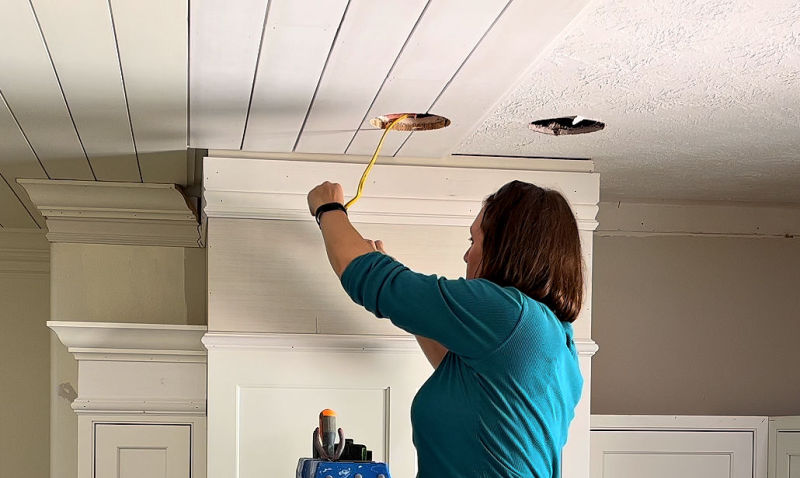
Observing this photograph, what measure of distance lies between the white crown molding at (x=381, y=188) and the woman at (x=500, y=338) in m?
0.77

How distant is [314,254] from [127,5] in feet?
3.67

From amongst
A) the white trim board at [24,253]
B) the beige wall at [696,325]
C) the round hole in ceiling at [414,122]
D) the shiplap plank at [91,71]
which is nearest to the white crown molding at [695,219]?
the beige wall at [696,325]

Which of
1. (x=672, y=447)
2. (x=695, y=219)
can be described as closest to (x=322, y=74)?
(x=672, y=447)

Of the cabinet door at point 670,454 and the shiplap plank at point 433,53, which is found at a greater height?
the shiplap plank at point 433,53

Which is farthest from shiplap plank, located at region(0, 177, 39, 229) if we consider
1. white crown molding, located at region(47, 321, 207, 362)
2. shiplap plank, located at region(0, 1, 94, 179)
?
white crown molding, located at region(47, 321, 207, 362)

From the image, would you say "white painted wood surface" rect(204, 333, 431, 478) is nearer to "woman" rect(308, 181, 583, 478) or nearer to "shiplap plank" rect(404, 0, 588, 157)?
"shiplap plank" rect(404, 0, 588, 157)

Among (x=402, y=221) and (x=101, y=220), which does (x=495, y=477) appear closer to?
(x=402, y=221)

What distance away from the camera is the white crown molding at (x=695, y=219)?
3.58 meters

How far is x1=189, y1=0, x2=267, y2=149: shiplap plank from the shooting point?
4.60 ft

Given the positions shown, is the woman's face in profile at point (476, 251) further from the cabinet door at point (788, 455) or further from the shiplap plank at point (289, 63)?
the cabinet door at point (788, 455)

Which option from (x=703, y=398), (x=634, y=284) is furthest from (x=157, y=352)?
(x=703, y=398)

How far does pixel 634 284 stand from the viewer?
142 inches

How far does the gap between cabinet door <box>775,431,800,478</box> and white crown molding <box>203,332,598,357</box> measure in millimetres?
1590

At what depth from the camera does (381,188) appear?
247cm
